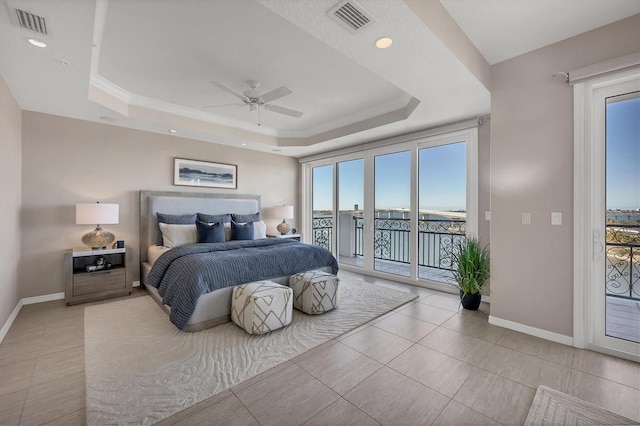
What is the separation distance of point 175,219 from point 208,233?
0.72m

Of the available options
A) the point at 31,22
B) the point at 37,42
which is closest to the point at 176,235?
the point at 37,42

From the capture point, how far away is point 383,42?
6.86ft

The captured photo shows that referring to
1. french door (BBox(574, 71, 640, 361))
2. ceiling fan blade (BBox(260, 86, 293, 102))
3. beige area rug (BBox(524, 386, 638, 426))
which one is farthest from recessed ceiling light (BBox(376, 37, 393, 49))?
beige area rug (BBox(524, 386, 638, 426))

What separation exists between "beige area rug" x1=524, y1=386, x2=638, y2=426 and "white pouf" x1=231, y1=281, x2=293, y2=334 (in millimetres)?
2011

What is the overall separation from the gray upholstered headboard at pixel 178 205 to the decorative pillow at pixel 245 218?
16 cm

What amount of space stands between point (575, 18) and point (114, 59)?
4356 millimetres

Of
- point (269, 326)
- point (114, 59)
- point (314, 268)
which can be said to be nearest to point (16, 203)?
point (114, 59)

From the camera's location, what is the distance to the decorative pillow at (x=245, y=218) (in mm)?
5157

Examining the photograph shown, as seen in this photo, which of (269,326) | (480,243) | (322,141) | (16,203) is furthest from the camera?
(322,141)

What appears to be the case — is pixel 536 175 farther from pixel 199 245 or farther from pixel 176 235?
pixel 176 235

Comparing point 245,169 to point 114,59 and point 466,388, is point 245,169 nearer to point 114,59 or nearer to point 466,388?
point 114,59

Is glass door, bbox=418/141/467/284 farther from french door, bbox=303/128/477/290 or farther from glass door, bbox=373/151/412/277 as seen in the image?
glass door, bbox=373/151/412/277

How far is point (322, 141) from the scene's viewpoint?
522cm

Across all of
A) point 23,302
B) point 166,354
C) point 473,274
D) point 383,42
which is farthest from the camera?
point 23,302
